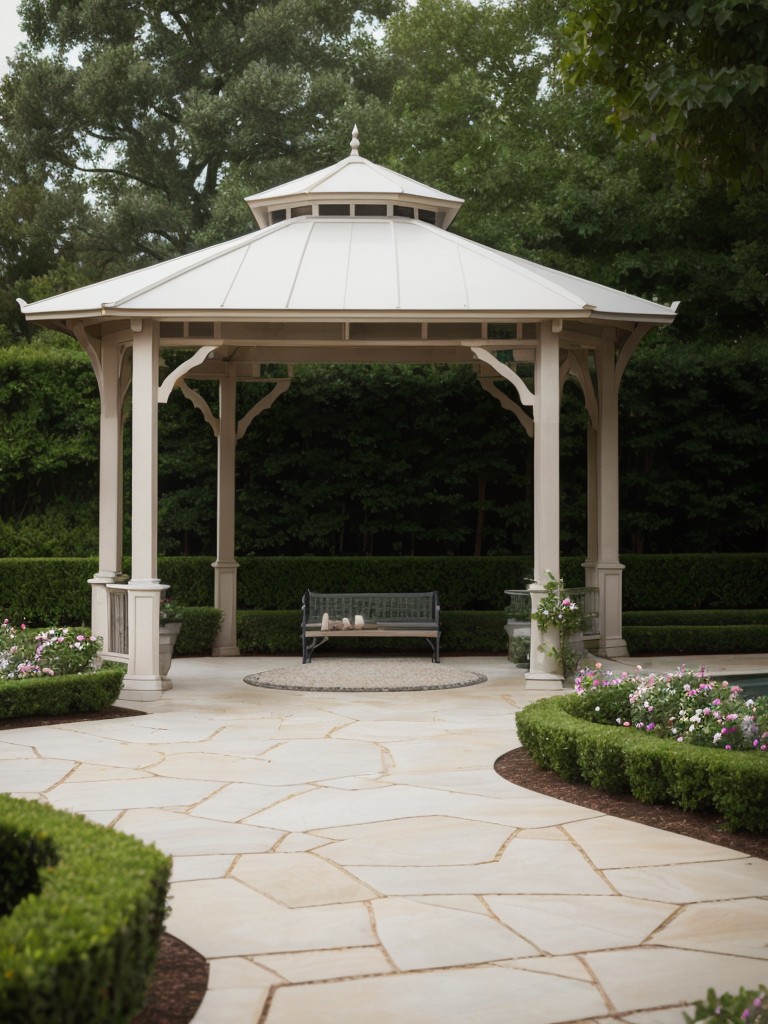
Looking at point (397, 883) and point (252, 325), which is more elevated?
point (252, 325)

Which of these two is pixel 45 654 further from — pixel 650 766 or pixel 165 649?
pixel 650 766

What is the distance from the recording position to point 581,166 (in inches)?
767

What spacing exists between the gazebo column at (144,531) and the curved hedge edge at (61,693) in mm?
754

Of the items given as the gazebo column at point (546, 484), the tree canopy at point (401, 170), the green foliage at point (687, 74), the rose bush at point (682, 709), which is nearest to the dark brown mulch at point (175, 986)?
the rose bush at point (682, 709)

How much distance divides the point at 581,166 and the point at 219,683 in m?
11.2

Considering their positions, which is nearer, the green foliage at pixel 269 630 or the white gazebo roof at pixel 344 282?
the white gazebo roof at pixel 344 282

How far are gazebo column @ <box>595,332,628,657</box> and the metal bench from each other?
77.4 inches

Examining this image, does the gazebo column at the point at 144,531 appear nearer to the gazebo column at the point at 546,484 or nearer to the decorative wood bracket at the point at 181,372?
the decorative wood bracket at the point at 181,372

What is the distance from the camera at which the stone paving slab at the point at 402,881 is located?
161 inches

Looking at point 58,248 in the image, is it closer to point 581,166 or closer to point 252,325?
point 581,166

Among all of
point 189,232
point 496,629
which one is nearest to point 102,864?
point 496,629

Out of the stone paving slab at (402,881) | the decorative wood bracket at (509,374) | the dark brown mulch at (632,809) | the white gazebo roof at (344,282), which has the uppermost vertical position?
the white gazebo roof at (344,282)

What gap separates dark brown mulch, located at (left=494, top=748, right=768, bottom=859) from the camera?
6215 mm

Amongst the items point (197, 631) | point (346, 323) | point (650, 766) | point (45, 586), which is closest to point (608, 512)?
point (346, 323)
